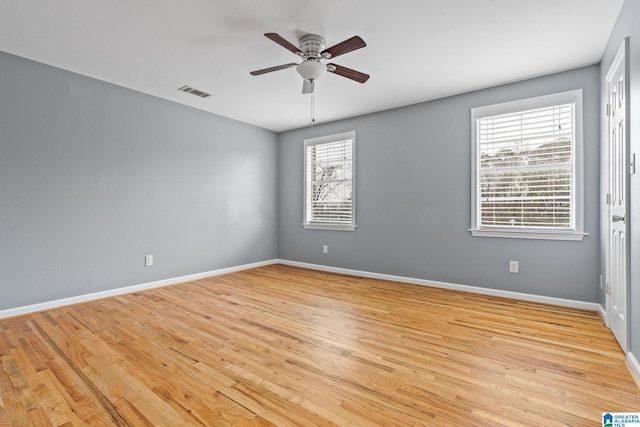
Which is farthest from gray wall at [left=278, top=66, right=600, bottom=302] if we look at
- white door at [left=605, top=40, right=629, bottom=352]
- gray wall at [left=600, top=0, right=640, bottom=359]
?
gray wall at [left=600, top=0, right=640, bottom=359]

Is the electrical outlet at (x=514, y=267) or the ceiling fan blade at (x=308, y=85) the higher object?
the ceiling fan blade at (x=308, y=85)

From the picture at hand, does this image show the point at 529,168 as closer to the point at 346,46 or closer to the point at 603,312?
the point at 603,312

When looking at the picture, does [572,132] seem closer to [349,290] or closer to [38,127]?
[349,290]

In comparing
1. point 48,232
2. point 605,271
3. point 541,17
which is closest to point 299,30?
point 541,17

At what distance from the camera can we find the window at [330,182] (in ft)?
16.5

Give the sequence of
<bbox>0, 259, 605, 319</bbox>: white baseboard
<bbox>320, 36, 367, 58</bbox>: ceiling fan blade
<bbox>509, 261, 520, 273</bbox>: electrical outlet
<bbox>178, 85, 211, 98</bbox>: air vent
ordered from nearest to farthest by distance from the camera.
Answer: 1. <bbox>320, 36, 367, 58</bbox>: ceiling fan blade
2. <bbox>0, 259, 605, 319</bbox>: white baseboard
3. <bbox>509, 261, 520, 273</bbox>: electrical outlet
4. <bbox>178, 85, 211, 98</bbox>: air vent

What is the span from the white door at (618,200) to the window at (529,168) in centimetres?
57

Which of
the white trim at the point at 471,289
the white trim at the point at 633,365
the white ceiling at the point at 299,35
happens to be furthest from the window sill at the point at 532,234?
the white ceiling at the point at 299,35

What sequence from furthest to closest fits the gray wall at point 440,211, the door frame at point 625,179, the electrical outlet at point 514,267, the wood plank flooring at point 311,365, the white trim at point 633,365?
the electrical outlet at point 514,267 < the gray wall at point 440,211 < the door frame at point 625,179 < the white trim at point 633,365 < the wood plank flooring at point 311,365

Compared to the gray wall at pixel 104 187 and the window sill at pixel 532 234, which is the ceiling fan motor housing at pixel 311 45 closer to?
the gray wall at pixel 104 187

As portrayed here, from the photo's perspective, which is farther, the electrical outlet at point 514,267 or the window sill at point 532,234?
the electrical outlet at point 514,267

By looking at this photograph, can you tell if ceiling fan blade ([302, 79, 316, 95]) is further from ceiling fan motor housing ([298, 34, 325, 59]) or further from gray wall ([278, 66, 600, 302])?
gray wall ([278, 66, 600, 302])

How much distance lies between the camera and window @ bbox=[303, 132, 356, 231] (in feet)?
16.5

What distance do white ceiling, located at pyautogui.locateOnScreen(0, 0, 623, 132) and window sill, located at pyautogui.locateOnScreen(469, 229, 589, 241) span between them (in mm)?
1718
